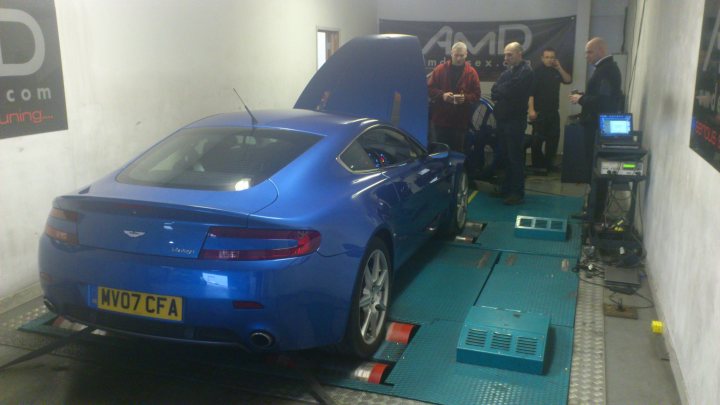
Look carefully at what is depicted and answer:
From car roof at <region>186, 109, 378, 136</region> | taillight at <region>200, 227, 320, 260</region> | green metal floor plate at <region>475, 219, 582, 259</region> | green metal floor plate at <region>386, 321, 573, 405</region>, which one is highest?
car roof at <region>186, 109, 378, 136</region>

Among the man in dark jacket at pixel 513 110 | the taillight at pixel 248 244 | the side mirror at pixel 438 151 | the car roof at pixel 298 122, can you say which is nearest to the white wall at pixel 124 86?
the car roof at pixel 298 122

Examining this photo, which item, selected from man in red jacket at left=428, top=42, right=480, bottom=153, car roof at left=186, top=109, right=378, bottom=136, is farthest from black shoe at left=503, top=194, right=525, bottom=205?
car roof at left=186, top=109, right=378, bottom=136

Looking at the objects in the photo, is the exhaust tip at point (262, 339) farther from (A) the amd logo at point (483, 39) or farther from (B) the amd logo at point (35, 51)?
(A) the amd logo at point (483, 39)

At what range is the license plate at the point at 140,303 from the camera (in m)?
2.57

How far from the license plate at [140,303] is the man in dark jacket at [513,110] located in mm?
4773

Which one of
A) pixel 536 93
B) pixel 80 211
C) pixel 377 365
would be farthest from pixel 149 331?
pixel 536 93

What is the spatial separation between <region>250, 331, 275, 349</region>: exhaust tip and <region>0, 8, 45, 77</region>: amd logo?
7.96 ft

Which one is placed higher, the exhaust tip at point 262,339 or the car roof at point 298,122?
the car roof at point 298,122

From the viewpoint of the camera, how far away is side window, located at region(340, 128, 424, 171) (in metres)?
3.49

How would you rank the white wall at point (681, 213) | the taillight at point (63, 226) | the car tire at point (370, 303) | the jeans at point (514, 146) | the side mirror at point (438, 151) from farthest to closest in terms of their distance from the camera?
the jeans at point (514, 146) → the side mirror at point (438, 151) → the car tire at point (370, 303) → the taillight at point (63, 226) → the white wall at point (681, 213)

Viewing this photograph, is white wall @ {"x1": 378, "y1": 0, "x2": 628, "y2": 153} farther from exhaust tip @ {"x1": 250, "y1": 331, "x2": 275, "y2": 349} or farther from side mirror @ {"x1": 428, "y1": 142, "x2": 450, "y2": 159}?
exhaust tip @ {"x1": 250, "y1": 331, "x2": 275, "y2": 349}

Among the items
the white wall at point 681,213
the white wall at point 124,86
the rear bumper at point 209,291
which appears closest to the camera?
the rear bumper at point 209,291

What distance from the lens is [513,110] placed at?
6.56m

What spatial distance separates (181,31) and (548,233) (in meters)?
3.65
